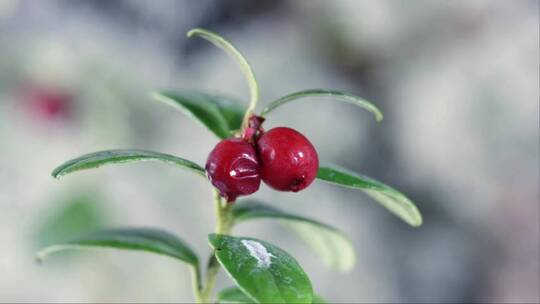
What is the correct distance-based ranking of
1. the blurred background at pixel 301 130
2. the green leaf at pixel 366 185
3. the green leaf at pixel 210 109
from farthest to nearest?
the blurred background at pixel 301 130 < the green leaf at pixel 210 109 < the green leaf at pixel 366 185

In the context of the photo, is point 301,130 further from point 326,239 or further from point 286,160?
point 286,160

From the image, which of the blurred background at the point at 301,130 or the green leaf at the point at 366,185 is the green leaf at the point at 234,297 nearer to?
the green leaf at the point at 366,185

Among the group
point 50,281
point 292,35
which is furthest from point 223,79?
point 50,281

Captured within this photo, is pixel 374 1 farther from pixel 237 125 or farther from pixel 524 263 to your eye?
pixel 237 125

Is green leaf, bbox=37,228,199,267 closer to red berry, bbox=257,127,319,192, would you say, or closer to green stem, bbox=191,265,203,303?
green stem, bbox=191,265,203,303

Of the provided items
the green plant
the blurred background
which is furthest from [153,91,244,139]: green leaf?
the blurred background

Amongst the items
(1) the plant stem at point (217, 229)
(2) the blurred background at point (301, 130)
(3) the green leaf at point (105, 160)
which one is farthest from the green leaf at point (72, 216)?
(3) the green leaf at point (105, 160)

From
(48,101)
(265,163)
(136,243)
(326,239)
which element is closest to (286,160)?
(265,163)
